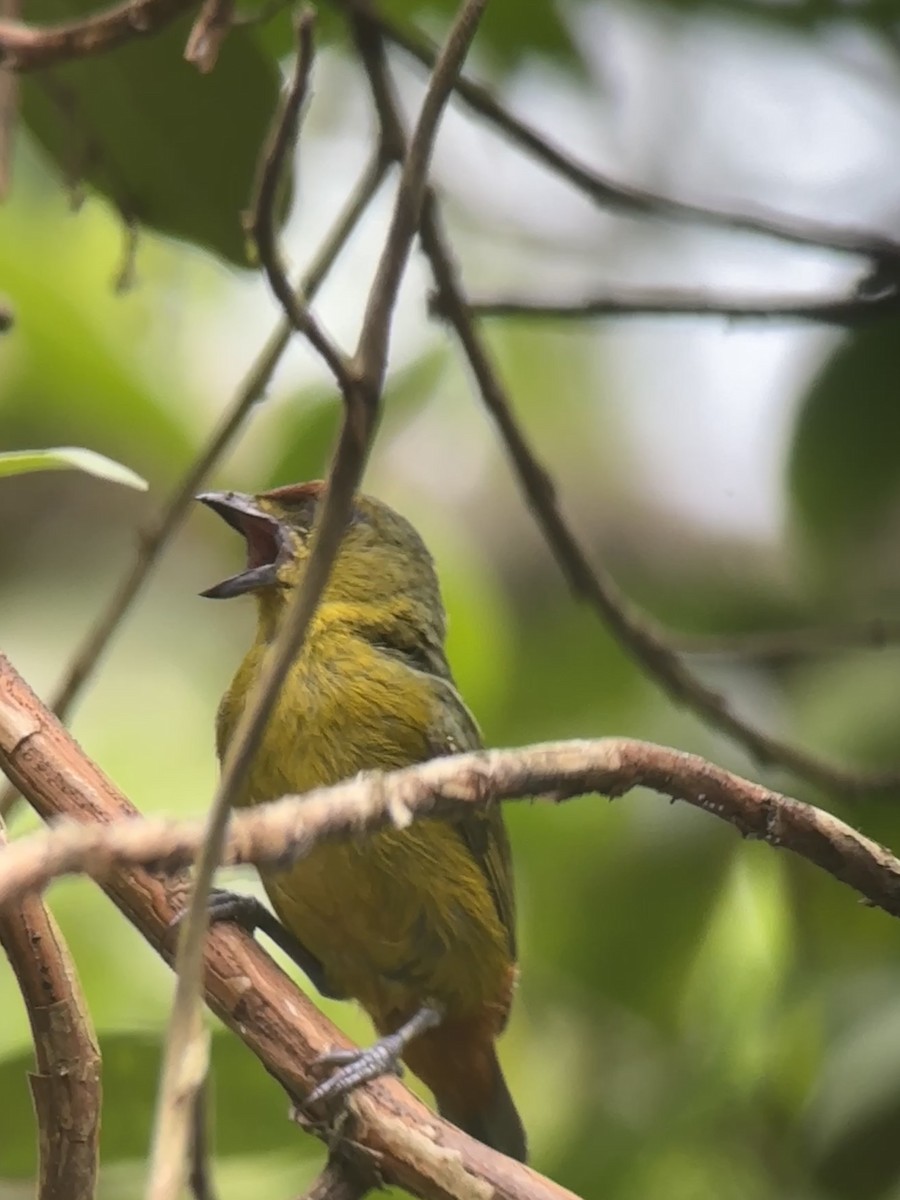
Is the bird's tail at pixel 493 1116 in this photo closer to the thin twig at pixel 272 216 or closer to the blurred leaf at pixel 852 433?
the blurred leaf at pixel 852 433

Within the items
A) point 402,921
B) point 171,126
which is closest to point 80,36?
point 171,126

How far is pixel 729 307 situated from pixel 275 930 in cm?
102

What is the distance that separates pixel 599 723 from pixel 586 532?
1.05m

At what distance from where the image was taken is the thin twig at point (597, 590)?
194cm

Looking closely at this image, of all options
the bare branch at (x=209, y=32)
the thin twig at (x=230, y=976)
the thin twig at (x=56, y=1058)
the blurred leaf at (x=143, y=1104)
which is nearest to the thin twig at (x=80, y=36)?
the bare branch at (x=209, y=32)

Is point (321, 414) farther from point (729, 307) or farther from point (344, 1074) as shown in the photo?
point (344, 1074)

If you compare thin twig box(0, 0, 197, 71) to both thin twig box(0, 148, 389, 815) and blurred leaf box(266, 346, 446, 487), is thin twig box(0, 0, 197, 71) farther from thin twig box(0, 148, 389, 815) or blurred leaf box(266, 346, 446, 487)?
blurred leaf box(266, 346, 446, 487)

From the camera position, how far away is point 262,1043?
1.31m

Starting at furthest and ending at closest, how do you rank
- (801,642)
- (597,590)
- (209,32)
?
(801,642)
(597,590)
(209,32)

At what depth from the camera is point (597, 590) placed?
206cm

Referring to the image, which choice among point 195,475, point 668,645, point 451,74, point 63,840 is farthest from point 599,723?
point 63,840

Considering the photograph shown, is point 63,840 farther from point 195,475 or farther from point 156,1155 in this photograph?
point 195,475

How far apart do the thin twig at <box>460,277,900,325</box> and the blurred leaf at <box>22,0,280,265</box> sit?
35 cm

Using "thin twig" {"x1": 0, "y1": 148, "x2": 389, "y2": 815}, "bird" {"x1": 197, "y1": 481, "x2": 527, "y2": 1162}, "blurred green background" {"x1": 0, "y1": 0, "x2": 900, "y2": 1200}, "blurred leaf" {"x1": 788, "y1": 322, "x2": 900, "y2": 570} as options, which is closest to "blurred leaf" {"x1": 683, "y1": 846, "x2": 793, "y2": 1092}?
"blurred green background" {"x1": 0, "y1": 0, "x2": 900, "y2": 1200}
